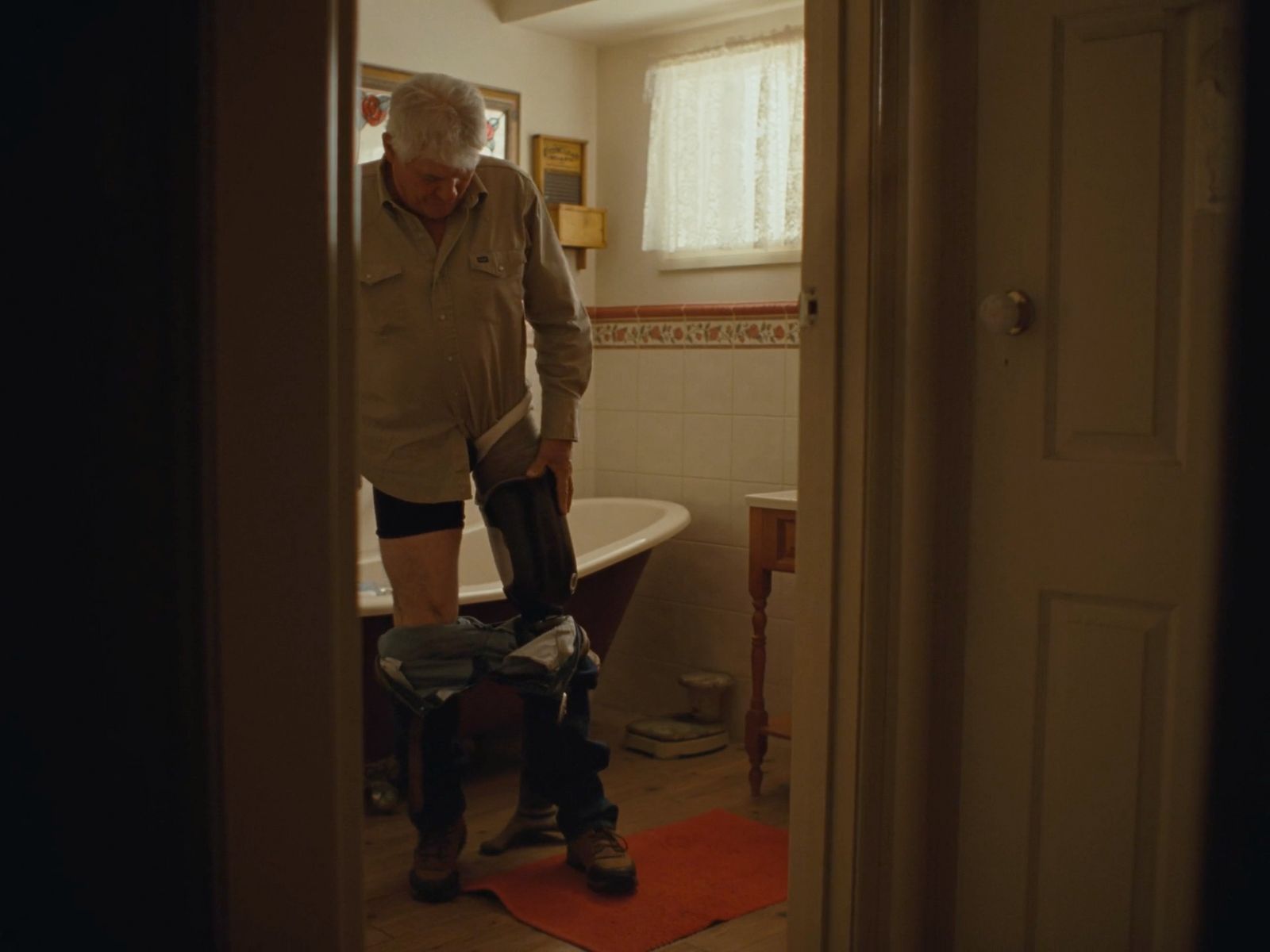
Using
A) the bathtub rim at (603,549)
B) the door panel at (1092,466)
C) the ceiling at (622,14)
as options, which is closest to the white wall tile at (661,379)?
the bathtub rim at (603,549)

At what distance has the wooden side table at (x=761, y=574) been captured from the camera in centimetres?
311

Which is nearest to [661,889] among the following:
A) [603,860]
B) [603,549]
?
[603,860]

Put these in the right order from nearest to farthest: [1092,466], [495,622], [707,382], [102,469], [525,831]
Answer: [102,469], [1092,466], [525,831], [495,622], [707,382]

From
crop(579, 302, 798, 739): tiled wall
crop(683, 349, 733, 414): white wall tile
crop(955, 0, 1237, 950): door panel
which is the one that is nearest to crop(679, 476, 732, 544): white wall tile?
crop(579, 302, 798, 739): tiled wall

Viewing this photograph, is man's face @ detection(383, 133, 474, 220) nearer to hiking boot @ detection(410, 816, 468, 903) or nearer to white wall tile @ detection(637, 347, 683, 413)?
hiking boot @ detection(410, 816, 468, 903)

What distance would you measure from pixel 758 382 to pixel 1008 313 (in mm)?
2121

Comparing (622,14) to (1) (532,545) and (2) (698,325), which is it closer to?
(2) (698,325)

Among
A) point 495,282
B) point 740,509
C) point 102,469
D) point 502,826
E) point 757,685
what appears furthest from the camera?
point 740,509

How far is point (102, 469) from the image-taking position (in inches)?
15.6

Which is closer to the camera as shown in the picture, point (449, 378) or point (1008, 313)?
point (1008, 313)

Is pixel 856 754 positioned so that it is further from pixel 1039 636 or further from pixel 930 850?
pixel 1039 636

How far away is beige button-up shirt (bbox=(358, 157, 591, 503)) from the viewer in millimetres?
2266

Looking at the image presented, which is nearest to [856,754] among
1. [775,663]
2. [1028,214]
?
[1028,214]

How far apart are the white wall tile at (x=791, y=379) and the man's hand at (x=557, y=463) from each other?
1270 millimetres
